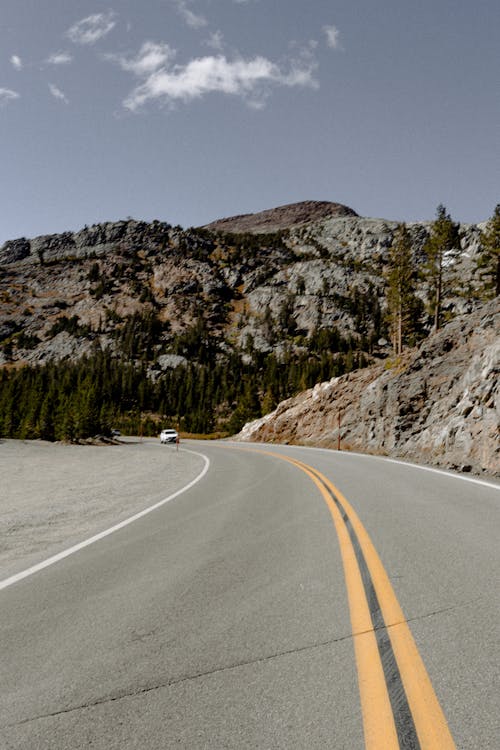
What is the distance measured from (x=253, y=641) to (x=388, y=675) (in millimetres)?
977

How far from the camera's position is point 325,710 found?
2.48 m

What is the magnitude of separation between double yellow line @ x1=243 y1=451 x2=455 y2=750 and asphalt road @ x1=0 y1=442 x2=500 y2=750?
13 millimetres

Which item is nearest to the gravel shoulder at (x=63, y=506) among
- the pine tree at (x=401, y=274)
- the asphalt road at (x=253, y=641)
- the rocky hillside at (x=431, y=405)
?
the asphalt road at (x=253, y=641)

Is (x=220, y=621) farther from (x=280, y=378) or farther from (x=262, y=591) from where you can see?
(x=280, y=378)

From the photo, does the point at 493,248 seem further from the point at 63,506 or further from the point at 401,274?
the point at 63,506

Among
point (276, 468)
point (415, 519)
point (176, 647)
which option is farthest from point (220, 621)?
point (276, 468)

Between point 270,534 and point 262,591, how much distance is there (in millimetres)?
2479

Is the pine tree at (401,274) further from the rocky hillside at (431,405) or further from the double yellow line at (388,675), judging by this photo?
the double yellow line at (388,675)

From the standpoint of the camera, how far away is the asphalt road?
238cm

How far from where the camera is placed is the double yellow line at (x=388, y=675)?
2.26 m

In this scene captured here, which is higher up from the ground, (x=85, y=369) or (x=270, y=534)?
(x=85, y=369)

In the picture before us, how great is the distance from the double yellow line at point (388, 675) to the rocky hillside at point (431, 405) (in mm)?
11322

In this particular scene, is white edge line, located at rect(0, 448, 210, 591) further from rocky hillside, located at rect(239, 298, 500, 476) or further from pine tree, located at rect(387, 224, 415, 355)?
pine tree, located at rect(387, 224, 415, 355)

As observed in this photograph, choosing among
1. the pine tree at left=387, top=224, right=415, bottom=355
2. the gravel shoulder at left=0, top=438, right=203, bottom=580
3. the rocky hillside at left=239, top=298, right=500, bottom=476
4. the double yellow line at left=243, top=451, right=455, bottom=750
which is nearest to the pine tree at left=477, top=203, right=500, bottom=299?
the pine tree at left=387, top=224, right=415, bottom=355
